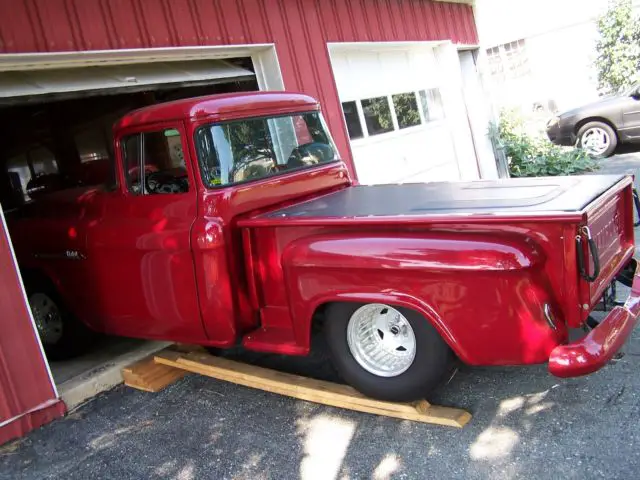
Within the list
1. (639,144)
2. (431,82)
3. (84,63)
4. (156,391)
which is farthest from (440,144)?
(156,391)

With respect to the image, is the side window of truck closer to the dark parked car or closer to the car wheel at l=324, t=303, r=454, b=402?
the car wheel at l=324, t=303, r=454, b=402

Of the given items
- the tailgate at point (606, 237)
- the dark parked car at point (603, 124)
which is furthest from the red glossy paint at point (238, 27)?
the dark parked car at point (603, 124)

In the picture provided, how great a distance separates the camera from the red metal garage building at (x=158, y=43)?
3.98 metres

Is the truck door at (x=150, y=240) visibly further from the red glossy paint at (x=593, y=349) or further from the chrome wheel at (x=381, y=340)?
the red glossy paint at (x=593, y=349)

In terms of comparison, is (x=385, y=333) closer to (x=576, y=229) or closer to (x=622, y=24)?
(x=576, y=229)

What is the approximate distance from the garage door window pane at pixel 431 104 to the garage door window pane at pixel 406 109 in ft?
0.94

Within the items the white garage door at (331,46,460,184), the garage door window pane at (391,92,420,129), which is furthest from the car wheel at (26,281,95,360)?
the garage door window pane at (391,92,420,129)

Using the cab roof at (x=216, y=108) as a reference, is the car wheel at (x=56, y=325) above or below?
below

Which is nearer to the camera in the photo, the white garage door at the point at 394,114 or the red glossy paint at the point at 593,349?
the red glossy paint at the point at 593,349

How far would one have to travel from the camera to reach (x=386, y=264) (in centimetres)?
306

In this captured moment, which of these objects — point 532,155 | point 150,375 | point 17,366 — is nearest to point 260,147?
point 150,375

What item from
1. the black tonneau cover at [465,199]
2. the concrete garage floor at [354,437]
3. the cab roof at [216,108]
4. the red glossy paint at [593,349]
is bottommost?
the concrete garage floor at [354,437]

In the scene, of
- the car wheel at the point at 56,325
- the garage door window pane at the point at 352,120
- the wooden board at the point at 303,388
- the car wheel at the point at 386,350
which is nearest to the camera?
the car wheel at the point at 386,350

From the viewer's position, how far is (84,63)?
5062 millimetres
